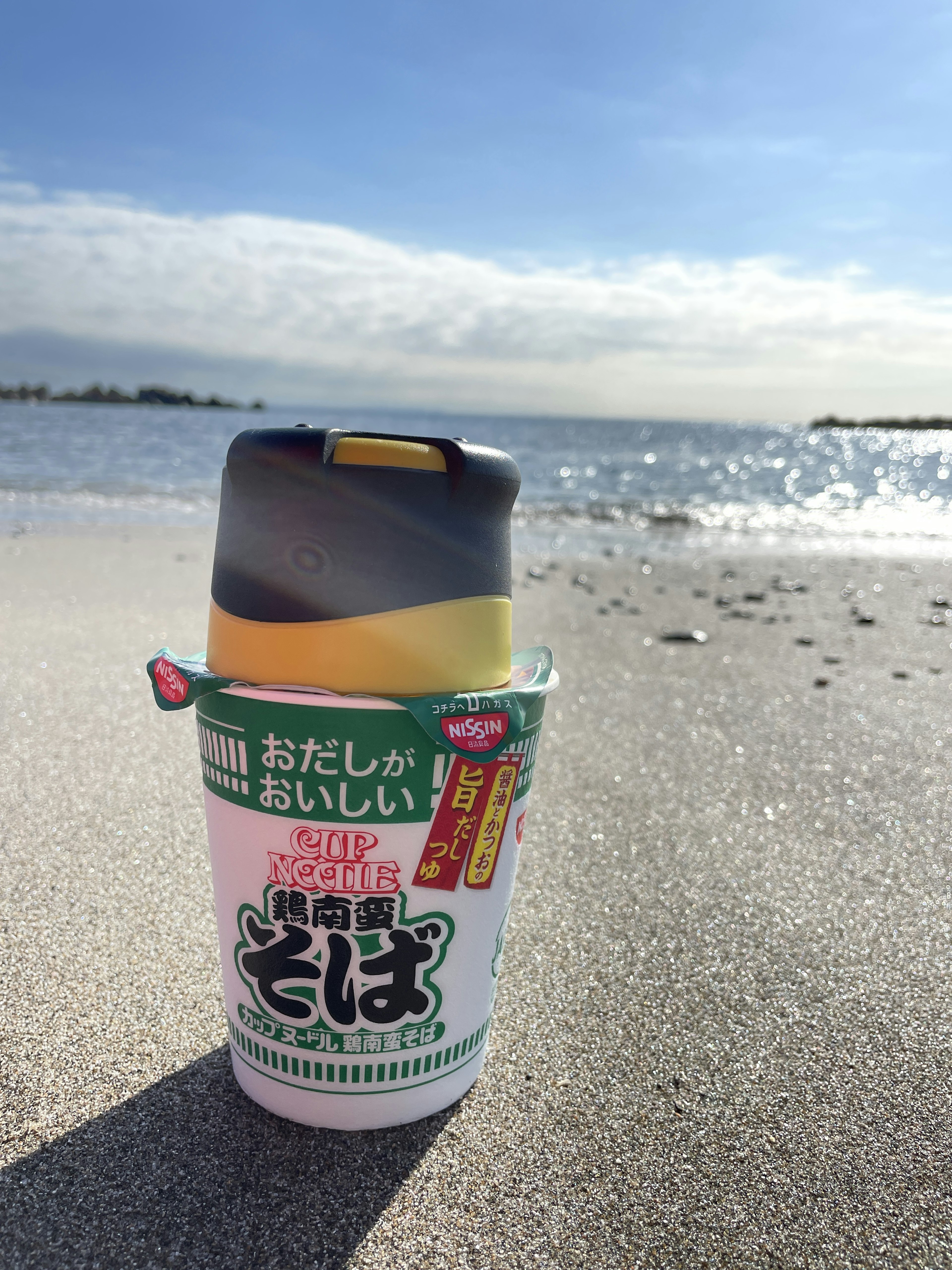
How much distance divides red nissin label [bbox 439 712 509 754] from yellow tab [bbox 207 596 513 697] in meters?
0.06

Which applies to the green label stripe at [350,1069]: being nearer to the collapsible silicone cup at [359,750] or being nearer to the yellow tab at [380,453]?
the collapsible silicone cup at [359,750]

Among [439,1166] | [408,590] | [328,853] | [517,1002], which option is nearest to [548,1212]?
[439,1166]

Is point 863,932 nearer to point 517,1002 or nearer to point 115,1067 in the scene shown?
point 517,1002

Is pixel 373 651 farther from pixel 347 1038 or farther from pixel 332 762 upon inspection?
pixel 347 1038

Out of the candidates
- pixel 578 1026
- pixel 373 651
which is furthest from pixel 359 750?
pixel 578 1026

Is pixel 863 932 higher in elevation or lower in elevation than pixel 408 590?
lower

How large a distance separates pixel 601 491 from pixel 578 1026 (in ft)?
51.9

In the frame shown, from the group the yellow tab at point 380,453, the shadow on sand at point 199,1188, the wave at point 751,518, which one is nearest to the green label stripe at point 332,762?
the yellow tab at point 380,453

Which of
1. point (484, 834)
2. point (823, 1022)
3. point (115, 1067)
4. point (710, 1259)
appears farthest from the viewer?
point (823, 1022)

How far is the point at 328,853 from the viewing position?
1270 millimetres

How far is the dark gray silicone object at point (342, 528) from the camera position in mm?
1202

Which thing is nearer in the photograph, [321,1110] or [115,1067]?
[321,1110]

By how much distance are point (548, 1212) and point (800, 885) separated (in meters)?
1.23

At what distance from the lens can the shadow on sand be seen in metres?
1.18
